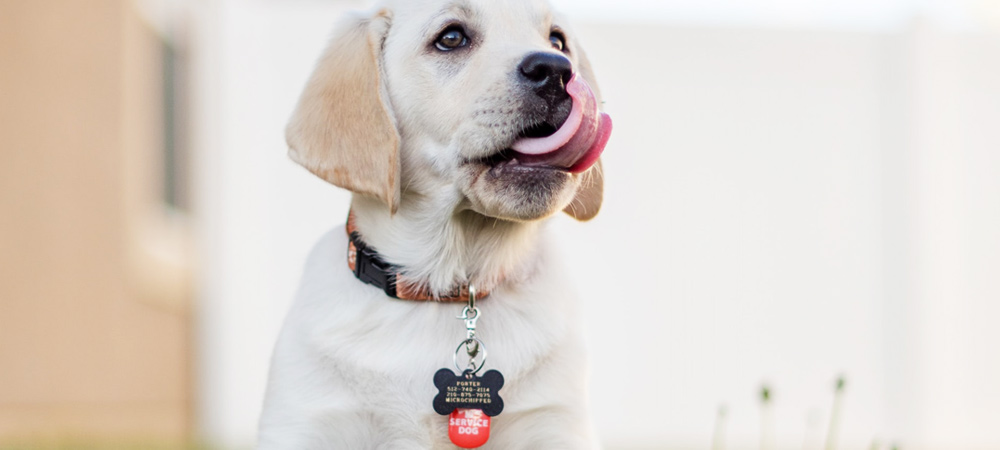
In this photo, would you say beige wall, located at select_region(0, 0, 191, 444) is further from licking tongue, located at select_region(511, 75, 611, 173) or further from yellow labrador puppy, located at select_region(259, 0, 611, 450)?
licking tongue, located at select_region(511, 75, 611, 173)

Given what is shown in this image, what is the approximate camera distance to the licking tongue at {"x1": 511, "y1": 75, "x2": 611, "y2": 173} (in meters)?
2.49

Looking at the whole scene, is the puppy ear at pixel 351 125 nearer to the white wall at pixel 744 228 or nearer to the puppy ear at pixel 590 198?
the puppy ear at pixel 590 198

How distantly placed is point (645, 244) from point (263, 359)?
316 cm

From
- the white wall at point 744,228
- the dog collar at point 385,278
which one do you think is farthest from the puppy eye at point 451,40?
the white wall at point 744,228

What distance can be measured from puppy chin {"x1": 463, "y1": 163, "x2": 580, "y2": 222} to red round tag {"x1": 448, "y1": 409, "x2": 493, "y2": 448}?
487 mm

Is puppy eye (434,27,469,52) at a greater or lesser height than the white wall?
lesser

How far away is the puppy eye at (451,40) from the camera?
284 cm

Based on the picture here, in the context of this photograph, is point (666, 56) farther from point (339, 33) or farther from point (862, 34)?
point (339, 33)

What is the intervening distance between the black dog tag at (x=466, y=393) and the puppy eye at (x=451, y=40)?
87 centimetres

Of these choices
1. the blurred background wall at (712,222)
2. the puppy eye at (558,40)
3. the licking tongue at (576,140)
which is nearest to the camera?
the licking tongue at (576,140)

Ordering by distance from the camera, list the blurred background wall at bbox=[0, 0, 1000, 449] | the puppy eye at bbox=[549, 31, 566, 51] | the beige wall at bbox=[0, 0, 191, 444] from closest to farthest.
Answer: the puppy eye at bbox=[549, 31, 566, 51]
the beige wall at bbox=[0, 0, 191, 444]
the blurred background wall at bbox=[0, 0, 1000, 449]

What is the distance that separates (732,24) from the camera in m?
8.73

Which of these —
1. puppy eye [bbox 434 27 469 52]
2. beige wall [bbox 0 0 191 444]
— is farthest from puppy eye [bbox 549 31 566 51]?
beige wall [bbox 0 0 191 444]

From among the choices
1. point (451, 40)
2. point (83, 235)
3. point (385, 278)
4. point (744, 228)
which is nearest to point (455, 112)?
point (451, 40)
